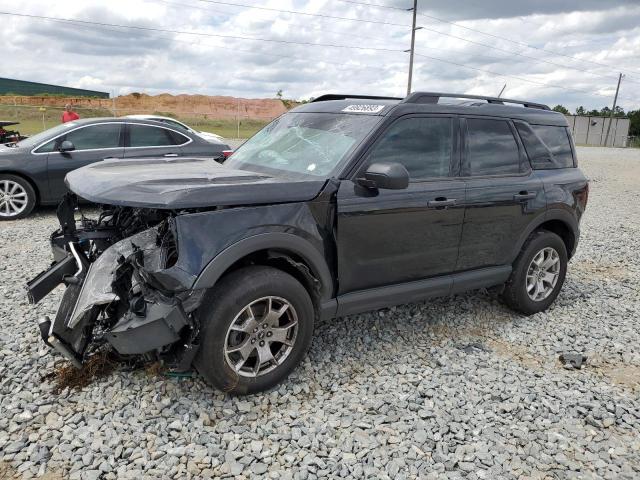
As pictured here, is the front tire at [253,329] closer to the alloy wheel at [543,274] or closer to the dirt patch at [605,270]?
the alloy wheel at [543,274]

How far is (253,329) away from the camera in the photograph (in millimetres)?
3248

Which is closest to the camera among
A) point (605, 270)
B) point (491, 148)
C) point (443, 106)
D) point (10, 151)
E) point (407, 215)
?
point (407, 215)

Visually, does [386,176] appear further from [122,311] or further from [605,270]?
[605,270]

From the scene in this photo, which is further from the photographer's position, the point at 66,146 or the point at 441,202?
the point at 66,146

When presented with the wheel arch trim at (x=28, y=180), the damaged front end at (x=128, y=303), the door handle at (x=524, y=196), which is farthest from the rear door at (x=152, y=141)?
the door handle at (x=524, y=196)

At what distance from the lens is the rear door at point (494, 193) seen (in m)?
4.24

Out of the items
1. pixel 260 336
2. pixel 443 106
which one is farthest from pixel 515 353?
pixel 260 336

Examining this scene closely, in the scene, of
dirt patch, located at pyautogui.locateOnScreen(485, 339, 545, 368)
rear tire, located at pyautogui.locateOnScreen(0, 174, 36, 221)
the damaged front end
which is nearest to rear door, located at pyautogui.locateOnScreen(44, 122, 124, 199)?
rear tire, located at pyautogui.locateOnScreen(0, 174, 36, 221)

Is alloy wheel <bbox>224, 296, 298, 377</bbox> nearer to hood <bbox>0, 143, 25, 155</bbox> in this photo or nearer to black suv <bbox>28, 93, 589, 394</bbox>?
black suv <bbox>28, 93, 589, 394</bbox>

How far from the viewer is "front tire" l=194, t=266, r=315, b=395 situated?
306cm

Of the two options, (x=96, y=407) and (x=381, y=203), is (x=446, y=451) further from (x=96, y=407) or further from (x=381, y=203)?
(x=96, y=407)

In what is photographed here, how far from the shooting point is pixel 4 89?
59.8 meters

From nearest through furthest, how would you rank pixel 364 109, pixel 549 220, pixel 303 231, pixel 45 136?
pixel 303 231 → pixel 364 109 → pixel 549 220 → pixel 45 136

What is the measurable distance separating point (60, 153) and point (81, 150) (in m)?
0.31
